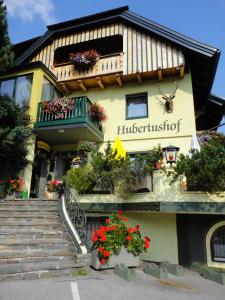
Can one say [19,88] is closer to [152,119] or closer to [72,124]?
[72,124]

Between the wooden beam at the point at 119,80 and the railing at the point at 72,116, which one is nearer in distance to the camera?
the railing at the point at 72,116

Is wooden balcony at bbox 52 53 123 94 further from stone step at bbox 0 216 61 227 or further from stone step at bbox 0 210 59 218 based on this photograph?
stone step at bbox 0 216 61 227

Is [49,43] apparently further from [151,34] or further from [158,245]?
[158,245]

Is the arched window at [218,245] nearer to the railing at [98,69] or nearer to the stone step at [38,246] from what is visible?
the stone step at [38,246]

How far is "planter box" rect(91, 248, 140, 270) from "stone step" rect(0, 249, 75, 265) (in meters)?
0.67

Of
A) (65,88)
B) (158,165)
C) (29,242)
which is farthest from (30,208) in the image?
(65,88)

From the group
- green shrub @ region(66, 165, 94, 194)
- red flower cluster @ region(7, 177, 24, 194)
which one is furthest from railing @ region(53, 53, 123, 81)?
red flower cluster @ region(7, 177, 24, 194)

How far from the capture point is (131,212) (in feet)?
34.1

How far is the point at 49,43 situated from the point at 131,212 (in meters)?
11.1

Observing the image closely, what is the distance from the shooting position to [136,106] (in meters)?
13.3

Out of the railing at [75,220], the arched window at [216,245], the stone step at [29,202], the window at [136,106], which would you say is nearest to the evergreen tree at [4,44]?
the stone step at [29,202]

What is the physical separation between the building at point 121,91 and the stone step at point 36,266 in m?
3.61

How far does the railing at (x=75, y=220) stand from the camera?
778cm

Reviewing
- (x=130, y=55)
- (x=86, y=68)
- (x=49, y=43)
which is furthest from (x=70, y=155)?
(x=49, y=43)
